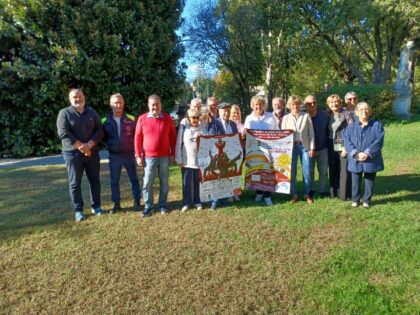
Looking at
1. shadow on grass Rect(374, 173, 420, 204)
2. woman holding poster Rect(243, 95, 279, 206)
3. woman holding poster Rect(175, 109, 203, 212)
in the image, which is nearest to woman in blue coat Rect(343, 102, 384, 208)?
shadow on grass Rect(374, 173, 420, 204)

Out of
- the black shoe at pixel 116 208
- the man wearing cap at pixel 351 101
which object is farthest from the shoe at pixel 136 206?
the man wearing cap at pixel 351 101

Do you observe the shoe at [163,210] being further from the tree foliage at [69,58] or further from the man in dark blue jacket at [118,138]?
the tree foliage at [69,58]

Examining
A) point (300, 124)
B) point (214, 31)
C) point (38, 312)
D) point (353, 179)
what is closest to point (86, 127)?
point (38, 312)

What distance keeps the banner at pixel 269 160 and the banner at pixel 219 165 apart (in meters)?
0.24

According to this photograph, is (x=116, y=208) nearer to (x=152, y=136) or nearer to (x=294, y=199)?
(x=152, y=136)

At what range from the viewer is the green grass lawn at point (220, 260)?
3.46m

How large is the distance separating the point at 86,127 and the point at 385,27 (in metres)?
25.1

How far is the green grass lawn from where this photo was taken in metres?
3.46

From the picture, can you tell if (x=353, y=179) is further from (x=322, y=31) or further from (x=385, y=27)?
(x=385, y=27)

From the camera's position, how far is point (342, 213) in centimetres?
541

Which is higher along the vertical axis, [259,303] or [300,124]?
[300,124]

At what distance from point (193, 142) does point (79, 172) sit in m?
1.79

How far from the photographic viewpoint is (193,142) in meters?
5.61

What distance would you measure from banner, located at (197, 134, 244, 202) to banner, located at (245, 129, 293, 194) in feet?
0.79
